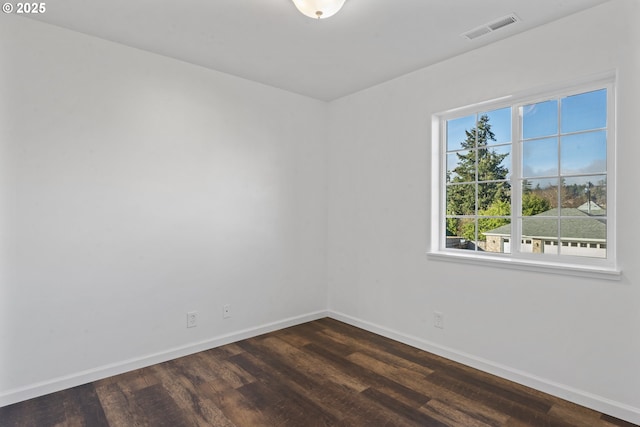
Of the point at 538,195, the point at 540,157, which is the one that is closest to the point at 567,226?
the point at 538,195

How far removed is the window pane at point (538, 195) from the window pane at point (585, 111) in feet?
1.26

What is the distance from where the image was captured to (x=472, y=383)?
2551 mm

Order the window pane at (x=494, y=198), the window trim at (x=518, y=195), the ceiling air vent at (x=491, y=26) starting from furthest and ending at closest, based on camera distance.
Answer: the window pane at (x=494, y=198) → the ceiling air vent at (x=491, y=26) → the window trim at (x=518, y=195)

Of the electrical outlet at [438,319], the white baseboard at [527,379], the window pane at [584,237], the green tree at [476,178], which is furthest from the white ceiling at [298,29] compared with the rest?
the white baseboard at [527,379]

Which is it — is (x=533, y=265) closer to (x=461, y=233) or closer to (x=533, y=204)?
(x=533, y=204)

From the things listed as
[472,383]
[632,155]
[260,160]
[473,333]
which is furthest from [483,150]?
[260,160]

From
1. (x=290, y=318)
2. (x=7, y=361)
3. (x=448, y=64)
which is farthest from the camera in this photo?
(x=290, y=318)

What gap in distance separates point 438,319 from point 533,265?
93 centimetres

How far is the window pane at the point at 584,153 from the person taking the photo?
2316 mm

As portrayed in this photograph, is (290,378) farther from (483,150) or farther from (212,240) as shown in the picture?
(483,150)

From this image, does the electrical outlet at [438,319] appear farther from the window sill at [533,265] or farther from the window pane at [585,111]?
the window pane at [585,111]

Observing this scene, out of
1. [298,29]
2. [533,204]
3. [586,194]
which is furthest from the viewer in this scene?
[533,204]

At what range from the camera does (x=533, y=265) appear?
8.13ft

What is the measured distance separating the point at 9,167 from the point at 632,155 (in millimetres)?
3872
